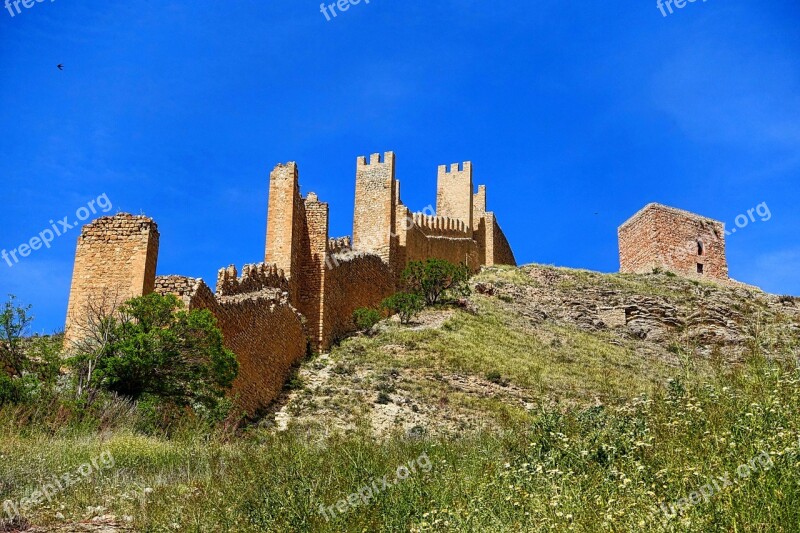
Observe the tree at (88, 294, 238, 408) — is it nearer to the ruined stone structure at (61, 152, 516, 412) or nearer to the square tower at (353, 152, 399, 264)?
the ruined stone structure at (61, 152, 516, 412)

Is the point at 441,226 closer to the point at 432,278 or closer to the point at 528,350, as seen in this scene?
the point at 432,278

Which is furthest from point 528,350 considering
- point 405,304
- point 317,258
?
point 317,258

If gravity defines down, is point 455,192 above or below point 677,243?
above

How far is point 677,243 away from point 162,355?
33.1 metres

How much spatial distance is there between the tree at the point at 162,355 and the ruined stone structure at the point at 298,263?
896 millimetres

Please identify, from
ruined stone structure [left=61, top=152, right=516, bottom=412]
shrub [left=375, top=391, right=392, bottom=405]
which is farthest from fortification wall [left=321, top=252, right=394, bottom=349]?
shrub [left=375, top=391, right=392, bottom=405]

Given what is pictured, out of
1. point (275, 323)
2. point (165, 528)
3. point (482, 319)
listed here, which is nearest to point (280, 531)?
point (165, 528)

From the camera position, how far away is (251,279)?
21312 mm

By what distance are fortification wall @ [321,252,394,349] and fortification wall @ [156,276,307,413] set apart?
2990 millimetres

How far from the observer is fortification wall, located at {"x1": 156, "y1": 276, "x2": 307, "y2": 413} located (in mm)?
16125

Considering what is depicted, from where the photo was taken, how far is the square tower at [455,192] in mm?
44750

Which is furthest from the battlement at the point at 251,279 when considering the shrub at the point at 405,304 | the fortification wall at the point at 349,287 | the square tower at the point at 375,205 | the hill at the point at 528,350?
the square tower at the point at 375,205

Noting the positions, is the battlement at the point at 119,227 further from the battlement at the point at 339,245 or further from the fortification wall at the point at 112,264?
the battlement at the point at 339,245

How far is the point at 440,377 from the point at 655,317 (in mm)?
15335
